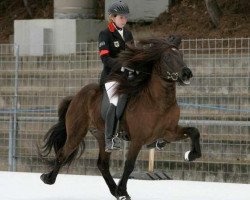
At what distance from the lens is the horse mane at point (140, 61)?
11.4 meters

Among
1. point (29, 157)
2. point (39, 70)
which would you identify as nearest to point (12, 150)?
point (29, 157)

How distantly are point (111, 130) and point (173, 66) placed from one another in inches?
49.2

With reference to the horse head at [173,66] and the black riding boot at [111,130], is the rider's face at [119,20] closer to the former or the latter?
the horse head at [173,66]

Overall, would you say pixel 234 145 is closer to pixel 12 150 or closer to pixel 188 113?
pixel 188 113

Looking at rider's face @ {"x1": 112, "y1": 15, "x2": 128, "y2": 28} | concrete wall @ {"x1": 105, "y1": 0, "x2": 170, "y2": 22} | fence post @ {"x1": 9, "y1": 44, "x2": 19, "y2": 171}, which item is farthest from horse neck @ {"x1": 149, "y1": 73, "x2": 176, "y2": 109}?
concrete wall @ {"x1": 105, "y1": 0, "x2": 170, "y2": 22}

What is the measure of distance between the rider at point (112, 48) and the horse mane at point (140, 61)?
13 centimetres

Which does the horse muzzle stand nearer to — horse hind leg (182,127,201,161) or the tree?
horse hind leg (182,127,201,161)

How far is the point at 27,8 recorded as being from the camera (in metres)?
22.0

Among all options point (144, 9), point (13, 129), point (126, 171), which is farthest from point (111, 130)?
point (144, 9)

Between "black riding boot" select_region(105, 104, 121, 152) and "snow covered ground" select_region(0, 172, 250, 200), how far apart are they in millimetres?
686

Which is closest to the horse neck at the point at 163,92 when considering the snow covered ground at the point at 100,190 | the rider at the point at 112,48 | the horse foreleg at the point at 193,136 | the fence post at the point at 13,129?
the horse foreleg at the point at 193,136

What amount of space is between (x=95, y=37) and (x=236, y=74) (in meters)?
4.44

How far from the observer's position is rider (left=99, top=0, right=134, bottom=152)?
11.7 meters

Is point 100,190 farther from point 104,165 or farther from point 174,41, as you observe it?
point 174,41
